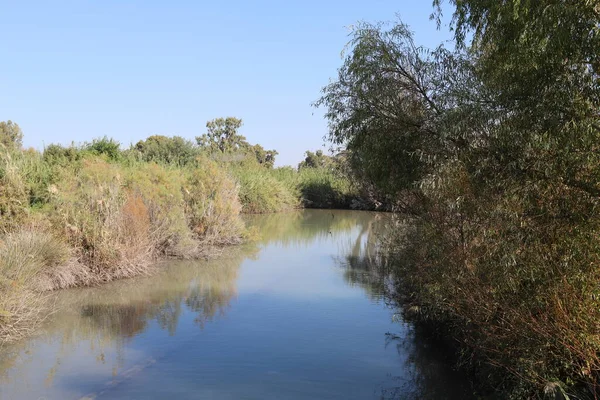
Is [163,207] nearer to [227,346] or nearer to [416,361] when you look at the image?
[227,346]

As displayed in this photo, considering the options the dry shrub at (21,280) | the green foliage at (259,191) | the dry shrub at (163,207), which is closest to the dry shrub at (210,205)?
the dry shrub at (163,207)

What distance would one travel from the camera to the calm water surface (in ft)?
24.9

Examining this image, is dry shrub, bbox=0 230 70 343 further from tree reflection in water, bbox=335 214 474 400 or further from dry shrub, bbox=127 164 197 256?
tree reflection in water, bbox=335 214 474 400

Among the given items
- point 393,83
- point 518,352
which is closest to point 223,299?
point 393,83

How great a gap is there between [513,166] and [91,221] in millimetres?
10890

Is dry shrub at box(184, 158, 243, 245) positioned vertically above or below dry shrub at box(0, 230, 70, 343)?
above

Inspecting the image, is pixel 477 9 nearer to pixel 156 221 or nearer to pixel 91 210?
pixel 91 210

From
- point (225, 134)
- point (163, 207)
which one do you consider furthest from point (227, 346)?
point (225, 134)

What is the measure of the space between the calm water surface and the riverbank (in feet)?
1.89

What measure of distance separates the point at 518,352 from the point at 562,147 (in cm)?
236

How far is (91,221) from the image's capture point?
1315 centimetres

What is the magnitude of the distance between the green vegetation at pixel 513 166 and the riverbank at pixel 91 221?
23.3ft

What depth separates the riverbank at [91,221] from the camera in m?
9.91

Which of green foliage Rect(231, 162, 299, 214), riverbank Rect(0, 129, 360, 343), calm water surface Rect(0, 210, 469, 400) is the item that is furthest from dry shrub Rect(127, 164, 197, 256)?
green foliage Rect(231, 162, 299, 214)
